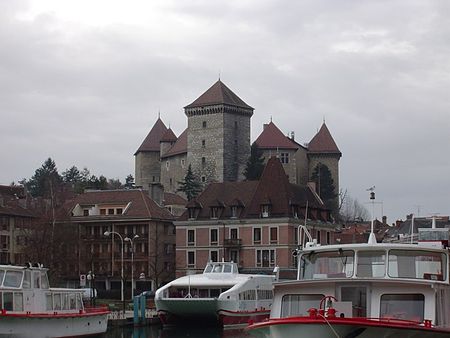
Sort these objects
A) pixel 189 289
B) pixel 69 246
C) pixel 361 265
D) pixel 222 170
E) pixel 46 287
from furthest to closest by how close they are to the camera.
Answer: pixel 222 170 → pixel 69 246 → pixel 189 289 → pixel 46 287 → pixel 361 265

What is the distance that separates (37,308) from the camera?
128ft

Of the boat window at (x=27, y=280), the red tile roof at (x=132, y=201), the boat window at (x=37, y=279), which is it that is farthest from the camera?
the red tile roof at (x=132, y=201)

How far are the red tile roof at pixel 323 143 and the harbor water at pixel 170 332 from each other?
98064 mm

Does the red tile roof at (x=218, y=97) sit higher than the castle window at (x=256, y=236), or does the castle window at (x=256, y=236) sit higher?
the red tile roof at (x=218, y=97)

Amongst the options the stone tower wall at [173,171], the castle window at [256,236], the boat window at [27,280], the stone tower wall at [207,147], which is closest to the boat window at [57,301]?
the boat window at [27,280]

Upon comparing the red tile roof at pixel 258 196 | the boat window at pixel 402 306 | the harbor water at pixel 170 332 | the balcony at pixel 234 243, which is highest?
the red tile roof at pixel 258 196

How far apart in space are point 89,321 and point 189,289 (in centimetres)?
1222

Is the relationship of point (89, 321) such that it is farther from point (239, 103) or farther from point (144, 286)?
point (239, 103)

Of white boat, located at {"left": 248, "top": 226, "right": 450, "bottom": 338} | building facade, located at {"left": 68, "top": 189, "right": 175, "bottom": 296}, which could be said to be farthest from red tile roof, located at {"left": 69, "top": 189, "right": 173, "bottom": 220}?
white boat, located at {"left": 248, "top": 226, "right": 450, "bottom": 338}

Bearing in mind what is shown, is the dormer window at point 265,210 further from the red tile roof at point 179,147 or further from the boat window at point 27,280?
the red tile roof at point 179,147

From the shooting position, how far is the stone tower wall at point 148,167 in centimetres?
16200

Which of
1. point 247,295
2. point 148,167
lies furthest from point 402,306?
point 148,167

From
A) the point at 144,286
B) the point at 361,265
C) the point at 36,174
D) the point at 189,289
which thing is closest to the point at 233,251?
the point at 144,286

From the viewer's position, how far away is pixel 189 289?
54125 mm
